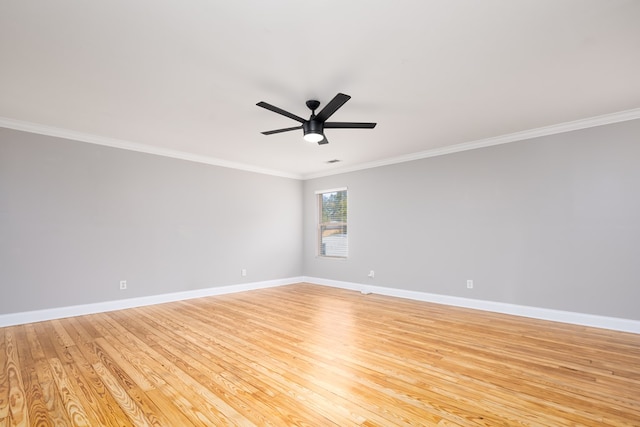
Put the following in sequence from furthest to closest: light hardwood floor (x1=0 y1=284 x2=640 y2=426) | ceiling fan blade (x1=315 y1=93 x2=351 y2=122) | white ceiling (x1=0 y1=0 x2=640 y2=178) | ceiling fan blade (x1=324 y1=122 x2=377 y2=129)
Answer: ceiling fan blade (x1=324 y1=122 x2=377 y2=129)
ceiling fan blade (x1=315 y1=93 x2=351 y2=122)
white ceiling (x1=0 y1=0 x2=640 y2=178)
light hardwood floor (x1=0 y1=284 x2=640 y2=426)

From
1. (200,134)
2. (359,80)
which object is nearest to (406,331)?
(359,80)

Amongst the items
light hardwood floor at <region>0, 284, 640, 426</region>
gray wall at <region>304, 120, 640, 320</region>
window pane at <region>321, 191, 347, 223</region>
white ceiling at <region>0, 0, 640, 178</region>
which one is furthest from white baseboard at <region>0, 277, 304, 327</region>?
gray wall at <region>304, 120, 640, 320</region>

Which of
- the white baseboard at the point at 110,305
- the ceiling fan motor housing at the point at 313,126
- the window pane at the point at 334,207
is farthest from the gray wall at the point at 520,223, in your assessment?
the ceiling fan motor housing at the point at 313,126

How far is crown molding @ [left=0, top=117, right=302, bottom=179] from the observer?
3.87 metres

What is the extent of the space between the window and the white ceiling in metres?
2.64

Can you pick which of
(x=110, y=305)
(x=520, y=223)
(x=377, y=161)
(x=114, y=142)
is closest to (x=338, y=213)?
(x=377, y=161)

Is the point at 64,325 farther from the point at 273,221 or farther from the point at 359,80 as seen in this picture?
the point at 359,80

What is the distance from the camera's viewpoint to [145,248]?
15.7 ft

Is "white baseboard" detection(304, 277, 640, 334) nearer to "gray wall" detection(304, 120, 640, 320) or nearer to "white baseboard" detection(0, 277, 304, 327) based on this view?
"gray wall" detection(304, 120, 640, 320)

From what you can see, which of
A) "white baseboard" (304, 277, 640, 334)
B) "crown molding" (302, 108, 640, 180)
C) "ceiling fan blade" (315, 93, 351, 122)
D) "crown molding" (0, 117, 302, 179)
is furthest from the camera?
"crown molding" (0, 117, 302, 179)

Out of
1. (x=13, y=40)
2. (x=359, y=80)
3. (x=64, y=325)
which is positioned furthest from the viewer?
(x=64, y=325)

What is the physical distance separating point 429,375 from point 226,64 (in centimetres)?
302

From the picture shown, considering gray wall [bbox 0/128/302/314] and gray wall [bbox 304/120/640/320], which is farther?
gray wall [bbox 0/128/302/314]

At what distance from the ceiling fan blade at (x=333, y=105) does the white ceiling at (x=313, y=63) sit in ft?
0.78
